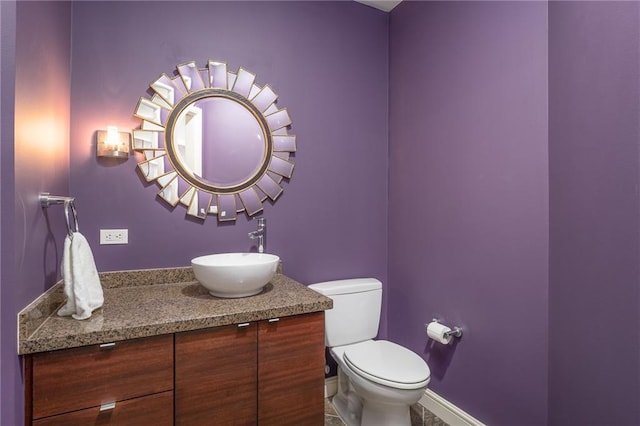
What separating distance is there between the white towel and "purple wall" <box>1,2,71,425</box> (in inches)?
3.7

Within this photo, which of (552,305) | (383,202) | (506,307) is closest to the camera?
(552,305)

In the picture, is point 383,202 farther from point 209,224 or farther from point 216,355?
point 216,355

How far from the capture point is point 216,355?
1.23 m

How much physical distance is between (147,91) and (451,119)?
5.53 feet

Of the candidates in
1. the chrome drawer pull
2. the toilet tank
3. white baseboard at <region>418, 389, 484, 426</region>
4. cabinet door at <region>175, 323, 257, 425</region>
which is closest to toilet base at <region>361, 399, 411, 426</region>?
white baseboard at <region>418, 389, 484, 426</region>

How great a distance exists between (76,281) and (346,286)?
1.37 m

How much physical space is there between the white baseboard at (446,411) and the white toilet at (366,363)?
0.29 meters

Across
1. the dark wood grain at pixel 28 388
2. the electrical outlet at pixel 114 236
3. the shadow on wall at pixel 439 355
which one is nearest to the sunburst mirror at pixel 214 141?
the electrical outlet at pixel 114 236

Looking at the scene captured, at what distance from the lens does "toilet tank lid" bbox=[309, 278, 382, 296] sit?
1954 mm

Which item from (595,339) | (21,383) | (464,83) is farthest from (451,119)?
(21,383)

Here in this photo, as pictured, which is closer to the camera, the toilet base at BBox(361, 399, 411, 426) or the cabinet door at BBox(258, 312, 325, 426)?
the cabinet door at BBox(258, 312, 325, 426)

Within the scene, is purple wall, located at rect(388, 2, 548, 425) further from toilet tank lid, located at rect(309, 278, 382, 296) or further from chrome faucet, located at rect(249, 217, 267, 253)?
chrome faucet, located at rect(249, 217, 267, 253)

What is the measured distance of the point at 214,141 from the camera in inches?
73.3

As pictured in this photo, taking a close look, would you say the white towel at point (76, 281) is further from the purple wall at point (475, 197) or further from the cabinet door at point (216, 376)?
the purple wall at point (475, 197)
